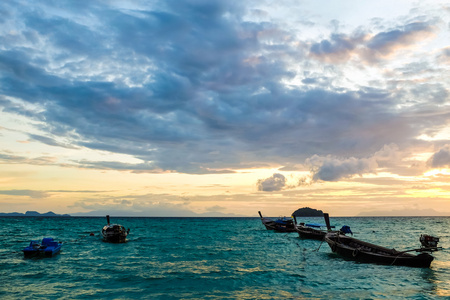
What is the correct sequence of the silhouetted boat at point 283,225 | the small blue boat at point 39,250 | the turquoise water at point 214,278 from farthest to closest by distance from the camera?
1. the silhouetted boat at point 283,225
2. the small blue boat at point 39,250
3. the turquoise water at point 214,278

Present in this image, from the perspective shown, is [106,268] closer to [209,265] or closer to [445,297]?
[209,265]

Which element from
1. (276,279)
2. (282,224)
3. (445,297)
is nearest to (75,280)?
(276,279)

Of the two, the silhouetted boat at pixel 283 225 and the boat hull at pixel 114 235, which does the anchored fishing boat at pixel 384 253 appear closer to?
the boat hull at pixel 114 235

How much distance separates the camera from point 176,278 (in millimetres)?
28344

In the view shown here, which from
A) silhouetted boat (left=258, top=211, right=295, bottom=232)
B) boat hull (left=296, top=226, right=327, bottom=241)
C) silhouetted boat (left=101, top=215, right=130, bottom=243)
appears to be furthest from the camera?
silhouetted boat (left=258, top=211, right=295, bottom=232)

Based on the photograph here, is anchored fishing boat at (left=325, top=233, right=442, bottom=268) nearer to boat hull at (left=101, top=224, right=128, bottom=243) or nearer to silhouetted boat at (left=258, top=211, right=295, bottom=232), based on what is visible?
boat hull at (left=101, top=224, right=128, bottom=243)

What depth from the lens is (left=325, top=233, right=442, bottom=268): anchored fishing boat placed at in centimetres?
3275

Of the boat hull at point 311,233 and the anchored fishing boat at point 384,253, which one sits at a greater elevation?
the anchored fishing boat at point 384,253

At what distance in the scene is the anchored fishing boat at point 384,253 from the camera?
32.8 meters

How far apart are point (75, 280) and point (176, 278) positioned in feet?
29.2

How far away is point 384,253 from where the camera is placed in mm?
37000

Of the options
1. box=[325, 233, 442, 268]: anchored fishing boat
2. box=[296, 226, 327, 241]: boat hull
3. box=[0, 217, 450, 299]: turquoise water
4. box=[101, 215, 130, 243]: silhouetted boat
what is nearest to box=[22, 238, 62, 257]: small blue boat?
box=[0, 217, 450, 299]: turquoise water

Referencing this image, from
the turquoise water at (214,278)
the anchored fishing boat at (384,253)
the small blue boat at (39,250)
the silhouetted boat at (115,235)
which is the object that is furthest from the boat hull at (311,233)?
the small blue boat at (39,250)

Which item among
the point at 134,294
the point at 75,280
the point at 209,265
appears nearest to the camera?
the point at 134,294
